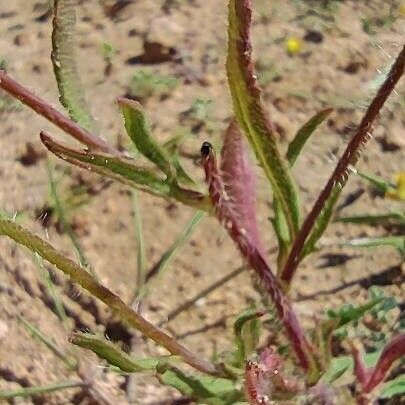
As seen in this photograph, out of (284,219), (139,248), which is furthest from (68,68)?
(139,248)

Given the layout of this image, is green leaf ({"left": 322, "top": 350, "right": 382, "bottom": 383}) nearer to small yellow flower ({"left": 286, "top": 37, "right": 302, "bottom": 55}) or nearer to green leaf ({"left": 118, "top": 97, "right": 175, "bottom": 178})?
green leaf ({"left": 118, "top": 97, "right": 175, "bottom": 178})

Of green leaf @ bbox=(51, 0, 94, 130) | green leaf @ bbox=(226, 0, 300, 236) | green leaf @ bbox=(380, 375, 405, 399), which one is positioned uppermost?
green leaf @ bbox=(51, 0, 94, 130)

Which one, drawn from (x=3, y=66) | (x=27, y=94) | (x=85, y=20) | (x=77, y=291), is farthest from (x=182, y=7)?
(x=27, y=94)

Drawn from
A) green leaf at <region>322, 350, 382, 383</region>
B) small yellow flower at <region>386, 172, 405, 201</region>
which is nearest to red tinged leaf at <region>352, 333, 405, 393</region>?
green leaf at <region>322, 350, 382, 383</region>

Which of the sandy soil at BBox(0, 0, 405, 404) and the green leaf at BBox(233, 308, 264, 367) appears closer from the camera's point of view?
the green leaf at BBox(233, 308, 264, 367)

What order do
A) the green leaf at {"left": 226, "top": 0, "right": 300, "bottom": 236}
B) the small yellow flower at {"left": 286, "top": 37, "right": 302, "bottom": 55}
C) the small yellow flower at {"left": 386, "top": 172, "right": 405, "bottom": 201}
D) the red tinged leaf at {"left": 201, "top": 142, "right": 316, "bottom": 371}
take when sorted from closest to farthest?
the green leaf at {"left": 226, "top": 0, "right": 300, "bottom": 236}, the red tinged leaf at {"left": 201, "top": 142, "right": 316, "bottom": 371}, the small yellow flower at {"left": 386, "top": 172, "right": 405, "bottom": 201}, the small yellow flower at {"left": 286, "top": 37, "right": 302, "bottom": 55}

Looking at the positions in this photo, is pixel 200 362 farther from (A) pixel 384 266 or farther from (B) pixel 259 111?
(A) pixel 384 266

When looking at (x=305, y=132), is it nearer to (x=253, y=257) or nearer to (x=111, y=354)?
(x=253, y=257)
